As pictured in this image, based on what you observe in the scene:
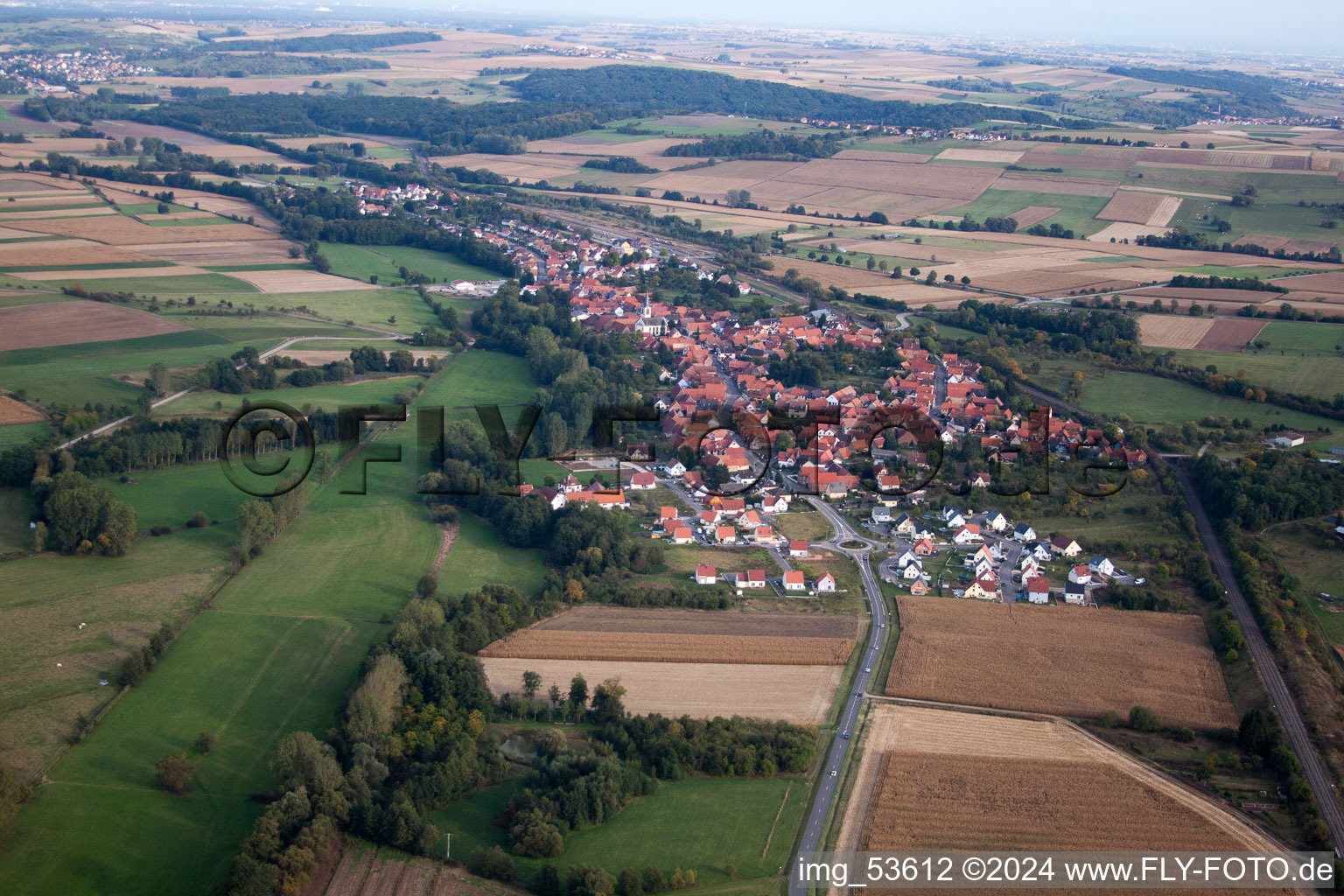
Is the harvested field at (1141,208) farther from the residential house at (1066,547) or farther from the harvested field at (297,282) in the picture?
the harvested field at (297,282)

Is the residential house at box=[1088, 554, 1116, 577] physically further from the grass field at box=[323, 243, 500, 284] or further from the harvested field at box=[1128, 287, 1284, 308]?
the grass field at box=[323, 243, 500, 284]

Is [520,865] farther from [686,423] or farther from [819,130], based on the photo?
[819,130]

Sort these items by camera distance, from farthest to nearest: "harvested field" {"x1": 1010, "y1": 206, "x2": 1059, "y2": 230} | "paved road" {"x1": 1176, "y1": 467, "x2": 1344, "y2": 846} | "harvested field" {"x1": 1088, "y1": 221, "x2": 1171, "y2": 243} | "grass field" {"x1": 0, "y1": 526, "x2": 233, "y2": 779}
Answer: "harvested field" {"x1": 1010, "y1": 206, "x2": 1059, "y2": 230}
"harvested field" {"x1": 1088, "y1": 221, "x2": 1171, "y2": 243}
"grass field" {"x1": 0, "y1": 526, "x2": 233, "y2": 779}
"paved road" {"x1": 1176, "y1": 467, "x2": 1344, "y2": 846}

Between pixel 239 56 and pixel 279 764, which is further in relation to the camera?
pixel 239 56

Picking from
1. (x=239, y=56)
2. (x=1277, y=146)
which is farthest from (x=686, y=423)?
(x=239, y=56)

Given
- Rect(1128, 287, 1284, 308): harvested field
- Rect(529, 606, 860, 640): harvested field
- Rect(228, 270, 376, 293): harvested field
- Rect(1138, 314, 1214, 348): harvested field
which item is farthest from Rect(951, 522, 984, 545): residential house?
Rect(228, 270, 376, 293): harvested field
